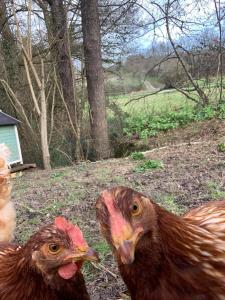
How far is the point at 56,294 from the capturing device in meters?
2.13

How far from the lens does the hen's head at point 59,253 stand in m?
2.03

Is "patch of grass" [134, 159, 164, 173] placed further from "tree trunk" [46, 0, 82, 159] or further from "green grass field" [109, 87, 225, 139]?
"green grass field" [109, 87, 225, 139]

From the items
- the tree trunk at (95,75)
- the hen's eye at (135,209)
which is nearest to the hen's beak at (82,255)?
the hen's eye at (135,209)

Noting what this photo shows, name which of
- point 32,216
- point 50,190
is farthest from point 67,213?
point 50,190

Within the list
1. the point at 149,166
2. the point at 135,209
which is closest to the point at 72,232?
the point at 135,209

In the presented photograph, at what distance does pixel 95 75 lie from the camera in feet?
34.3

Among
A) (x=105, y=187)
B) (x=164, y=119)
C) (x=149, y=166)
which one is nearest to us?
(x=105, y=187)

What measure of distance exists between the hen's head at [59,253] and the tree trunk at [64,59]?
7835 mm

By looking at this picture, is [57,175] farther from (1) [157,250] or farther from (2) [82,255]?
(1) [157,250]

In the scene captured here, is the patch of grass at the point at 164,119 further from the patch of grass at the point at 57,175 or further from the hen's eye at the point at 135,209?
the hen's eye at the point at 135,209

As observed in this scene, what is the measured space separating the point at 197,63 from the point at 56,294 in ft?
39.1

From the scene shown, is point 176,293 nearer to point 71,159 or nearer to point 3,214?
point 3,214

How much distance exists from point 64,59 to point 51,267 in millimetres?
8745

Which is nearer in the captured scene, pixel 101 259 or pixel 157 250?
pixel 157 250
